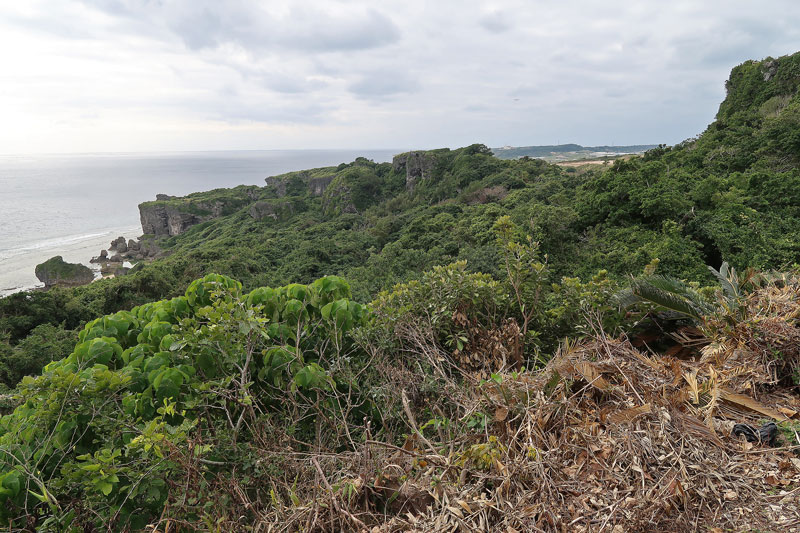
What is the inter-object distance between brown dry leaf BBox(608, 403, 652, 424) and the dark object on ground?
475mm

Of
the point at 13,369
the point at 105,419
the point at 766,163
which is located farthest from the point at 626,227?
the point at 13,369

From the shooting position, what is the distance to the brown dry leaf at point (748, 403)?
2.35 m

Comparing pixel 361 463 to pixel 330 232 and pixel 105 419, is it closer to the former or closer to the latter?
pixel 105 419

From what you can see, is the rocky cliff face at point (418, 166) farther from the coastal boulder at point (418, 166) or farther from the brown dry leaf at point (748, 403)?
the brown dry leaf at point (748, 403)

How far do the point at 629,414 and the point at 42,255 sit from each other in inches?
2356

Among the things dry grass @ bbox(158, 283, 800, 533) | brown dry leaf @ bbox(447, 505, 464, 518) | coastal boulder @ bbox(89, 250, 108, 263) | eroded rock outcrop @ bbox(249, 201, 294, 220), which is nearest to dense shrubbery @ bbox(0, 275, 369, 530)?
dry grass @ bbox(158, 283, 800, 533)

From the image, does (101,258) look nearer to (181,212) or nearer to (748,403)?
(181,212)

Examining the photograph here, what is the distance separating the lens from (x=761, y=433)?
2.09 meters

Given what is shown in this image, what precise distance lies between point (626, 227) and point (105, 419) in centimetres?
1659

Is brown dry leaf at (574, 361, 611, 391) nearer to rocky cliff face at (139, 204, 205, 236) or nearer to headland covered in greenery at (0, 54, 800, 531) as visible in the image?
headland covered in greenery at (0, 54, 800, 531)

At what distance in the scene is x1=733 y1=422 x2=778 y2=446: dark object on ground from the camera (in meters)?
2.07

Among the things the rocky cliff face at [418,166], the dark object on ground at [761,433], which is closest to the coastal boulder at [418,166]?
the rocky cliff face at [418,166]

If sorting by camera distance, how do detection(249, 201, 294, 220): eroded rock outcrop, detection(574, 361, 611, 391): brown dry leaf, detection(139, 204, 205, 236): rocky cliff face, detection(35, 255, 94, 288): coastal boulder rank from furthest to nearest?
detection(139, 204, 205, 236): rocky cliff face < detection(249, 201, 294, 220): eroded rock outcrop < detection(35, 255, 94, 288): coastal boulder < detection(574, 361, 611, 391): brown dry leaf

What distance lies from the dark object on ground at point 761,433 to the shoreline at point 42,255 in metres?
43.3
